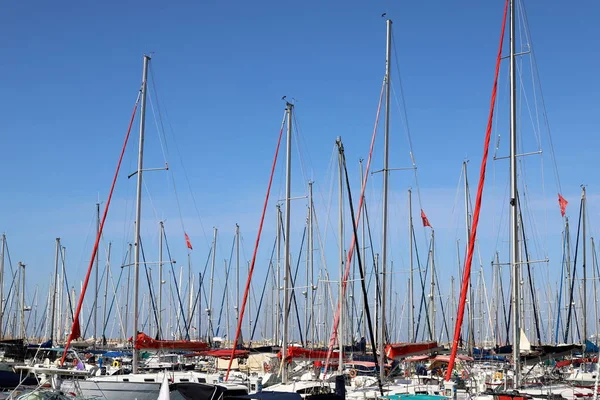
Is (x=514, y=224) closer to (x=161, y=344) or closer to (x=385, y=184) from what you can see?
(x=385, y=184)

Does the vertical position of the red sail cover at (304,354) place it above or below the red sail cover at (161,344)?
below

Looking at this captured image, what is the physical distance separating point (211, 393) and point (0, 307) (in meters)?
55.5

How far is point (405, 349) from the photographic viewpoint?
35.5m

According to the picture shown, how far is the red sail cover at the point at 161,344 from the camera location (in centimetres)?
4059

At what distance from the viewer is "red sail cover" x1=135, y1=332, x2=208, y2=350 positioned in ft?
133

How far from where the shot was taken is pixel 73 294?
288ft

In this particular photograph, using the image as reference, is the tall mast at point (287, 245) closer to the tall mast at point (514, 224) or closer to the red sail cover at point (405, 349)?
the red sail cover at point (405, 349)

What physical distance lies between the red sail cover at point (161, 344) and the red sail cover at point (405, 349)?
36.9ft

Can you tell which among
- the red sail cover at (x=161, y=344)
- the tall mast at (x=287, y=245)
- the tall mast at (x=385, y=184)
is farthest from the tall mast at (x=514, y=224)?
the red sail cover at (x=161, y=344)

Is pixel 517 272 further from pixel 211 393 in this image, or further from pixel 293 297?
pixel 293 297

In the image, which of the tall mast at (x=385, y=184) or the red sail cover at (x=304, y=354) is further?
the red sail cover at (x=304, y=354)

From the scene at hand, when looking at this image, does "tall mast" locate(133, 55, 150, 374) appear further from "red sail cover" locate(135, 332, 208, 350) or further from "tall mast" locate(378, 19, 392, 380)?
"tall mast" locate(378, 19, 392, 380)

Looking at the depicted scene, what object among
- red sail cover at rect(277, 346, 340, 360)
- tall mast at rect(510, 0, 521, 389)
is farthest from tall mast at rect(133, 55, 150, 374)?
tall mast at rect(510, 0, 521, 389)

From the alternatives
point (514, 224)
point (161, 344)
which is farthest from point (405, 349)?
point (161, 344)
